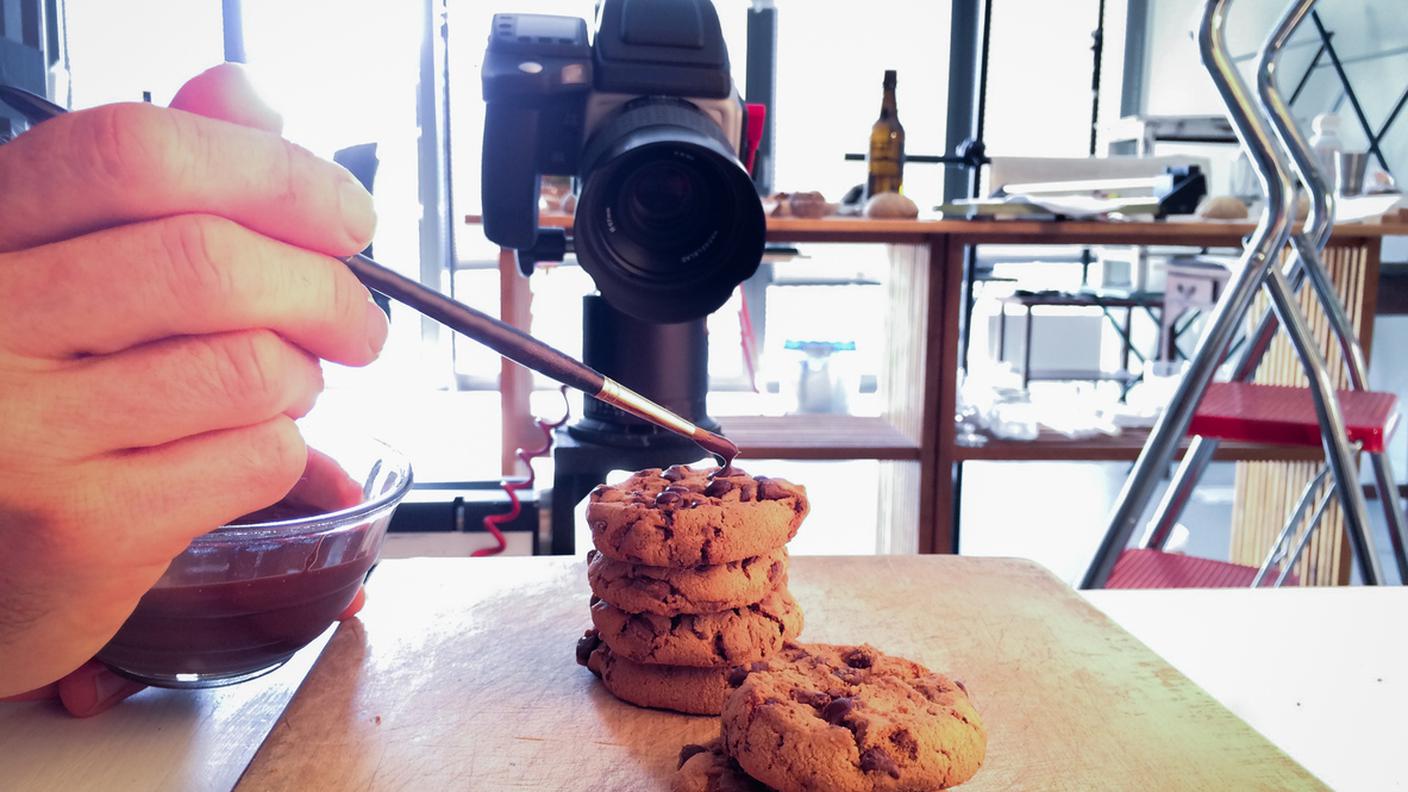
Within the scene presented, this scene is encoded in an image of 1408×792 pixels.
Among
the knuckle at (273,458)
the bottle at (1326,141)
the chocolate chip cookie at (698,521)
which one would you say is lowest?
the chocolate chip cookie at (698,521)

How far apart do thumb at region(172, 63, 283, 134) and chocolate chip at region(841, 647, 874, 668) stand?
424 millimetres

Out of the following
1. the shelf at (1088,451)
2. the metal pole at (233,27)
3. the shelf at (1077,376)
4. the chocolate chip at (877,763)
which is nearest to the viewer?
the chocolate chip at (877,763)

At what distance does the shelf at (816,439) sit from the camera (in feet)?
5.85

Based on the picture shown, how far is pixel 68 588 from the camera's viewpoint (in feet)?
1.23

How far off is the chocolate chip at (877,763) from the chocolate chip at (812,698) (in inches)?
1.9

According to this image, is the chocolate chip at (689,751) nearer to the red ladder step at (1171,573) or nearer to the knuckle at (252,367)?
the knuckle at (252,367)

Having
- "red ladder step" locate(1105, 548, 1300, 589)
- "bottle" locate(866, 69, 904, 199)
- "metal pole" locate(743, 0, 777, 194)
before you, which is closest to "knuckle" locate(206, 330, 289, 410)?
"red ladder step" locate(1105, 548, 1300, 589)

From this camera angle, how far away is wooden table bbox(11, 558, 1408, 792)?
54 cm

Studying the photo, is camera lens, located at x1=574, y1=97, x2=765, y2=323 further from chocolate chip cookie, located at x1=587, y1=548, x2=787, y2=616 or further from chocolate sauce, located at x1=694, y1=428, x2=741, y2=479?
chocolate chip cookie, located at x1=587, y1=548, x2=787, y2=616

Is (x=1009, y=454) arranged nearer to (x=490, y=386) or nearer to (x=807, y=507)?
(x=807, y=507)

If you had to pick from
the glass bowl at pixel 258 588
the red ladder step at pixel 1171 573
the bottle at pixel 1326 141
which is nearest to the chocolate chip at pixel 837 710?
the glass bowl at pixel 258 588

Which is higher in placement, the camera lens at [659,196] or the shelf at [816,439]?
the camera lens at [659,196]

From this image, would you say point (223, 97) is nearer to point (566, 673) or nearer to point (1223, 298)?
point (566, 673)

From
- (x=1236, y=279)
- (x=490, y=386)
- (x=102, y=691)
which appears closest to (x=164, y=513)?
(x=102, y=691)
